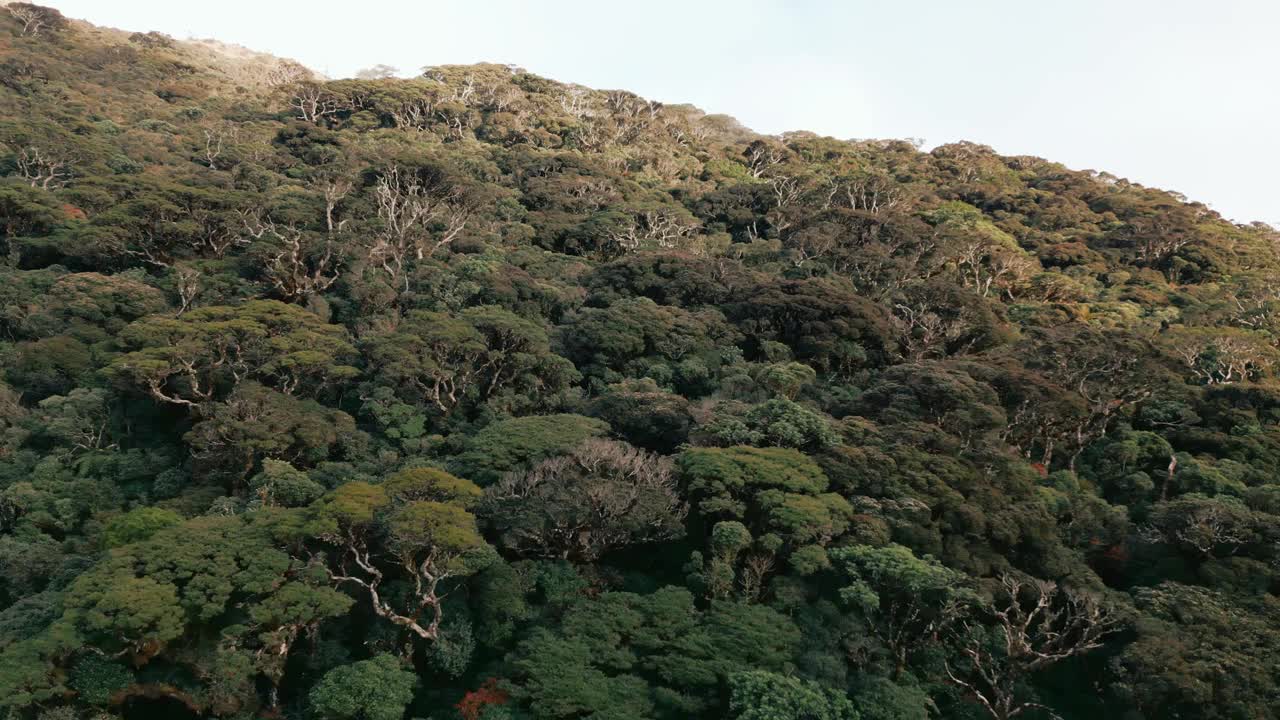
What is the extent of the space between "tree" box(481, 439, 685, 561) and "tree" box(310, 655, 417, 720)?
5366 millimetres

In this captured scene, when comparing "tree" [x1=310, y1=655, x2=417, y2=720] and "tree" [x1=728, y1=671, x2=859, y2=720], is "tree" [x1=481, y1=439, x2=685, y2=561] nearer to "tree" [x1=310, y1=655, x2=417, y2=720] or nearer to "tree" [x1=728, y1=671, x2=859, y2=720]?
"tree" [x1=310, y1=655, x2=417, y2=720]

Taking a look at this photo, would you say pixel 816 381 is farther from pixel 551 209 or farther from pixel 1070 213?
pixel 1070 213

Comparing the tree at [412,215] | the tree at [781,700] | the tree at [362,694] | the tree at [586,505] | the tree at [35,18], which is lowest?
the tree at [362,694]

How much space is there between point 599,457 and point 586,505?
2349mm

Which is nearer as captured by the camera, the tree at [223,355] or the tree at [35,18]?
the tree at [223,355]

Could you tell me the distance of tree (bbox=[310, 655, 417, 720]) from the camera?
63.1 feet

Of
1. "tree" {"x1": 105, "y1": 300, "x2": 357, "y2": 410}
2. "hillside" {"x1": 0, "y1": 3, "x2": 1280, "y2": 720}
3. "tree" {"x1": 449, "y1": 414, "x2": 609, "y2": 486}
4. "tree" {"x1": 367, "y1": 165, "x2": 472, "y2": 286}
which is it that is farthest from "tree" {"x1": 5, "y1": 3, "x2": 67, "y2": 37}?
"tree" {"x1": 449, "y1": 414, "x2": 609, "y2": 486}

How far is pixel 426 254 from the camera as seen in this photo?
4869 cm

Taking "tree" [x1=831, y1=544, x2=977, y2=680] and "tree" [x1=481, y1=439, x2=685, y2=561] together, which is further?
"tree" [x1=481, y1=439, x2=685, y2=561]

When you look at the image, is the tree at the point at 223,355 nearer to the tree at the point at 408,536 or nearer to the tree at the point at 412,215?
the tree at the point at 412,215

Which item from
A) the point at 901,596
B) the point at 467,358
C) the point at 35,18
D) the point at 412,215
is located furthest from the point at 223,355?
the point at 35,18

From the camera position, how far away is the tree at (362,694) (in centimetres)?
1923

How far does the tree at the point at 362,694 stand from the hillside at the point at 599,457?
9 cm

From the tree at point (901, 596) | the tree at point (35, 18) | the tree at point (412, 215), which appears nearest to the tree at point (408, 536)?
the tree at point (901, 596)
